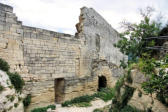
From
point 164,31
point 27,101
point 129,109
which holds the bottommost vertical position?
point 27,101

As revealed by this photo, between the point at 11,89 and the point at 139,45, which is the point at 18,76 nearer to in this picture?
the point at 11,89

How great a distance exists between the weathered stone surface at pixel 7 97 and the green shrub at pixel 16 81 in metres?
Result: 0.27

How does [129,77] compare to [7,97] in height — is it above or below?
above

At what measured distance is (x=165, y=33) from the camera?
9.20 m

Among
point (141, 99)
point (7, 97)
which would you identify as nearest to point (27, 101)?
point (7, 97)

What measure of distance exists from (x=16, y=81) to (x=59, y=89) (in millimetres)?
2769

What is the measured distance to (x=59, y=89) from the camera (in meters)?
7.63

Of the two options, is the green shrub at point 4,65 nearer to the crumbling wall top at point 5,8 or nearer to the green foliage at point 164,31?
the crumbling wall top at point 5,8

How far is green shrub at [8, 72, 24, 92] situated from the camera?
5.29 metres

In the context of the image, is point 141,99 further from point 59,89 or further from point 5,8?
point 5,8

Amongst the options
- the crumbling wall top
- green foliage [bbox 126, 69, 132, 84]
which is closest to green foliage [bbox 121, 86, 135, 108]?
green foliage [bbox 126, 69, 132, 84]

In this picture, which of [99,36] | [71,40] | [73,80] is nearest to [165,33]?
[99,36]

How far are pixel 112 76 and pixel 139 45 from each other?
387 cm

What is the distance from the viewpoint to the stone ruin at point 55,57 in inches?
221
